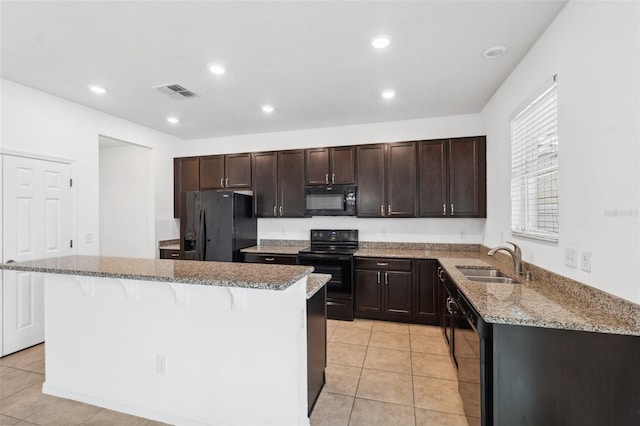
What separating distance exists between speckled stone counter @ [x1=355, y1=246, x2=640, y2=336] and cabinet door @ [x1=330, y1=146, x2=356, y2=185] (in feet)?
7.18

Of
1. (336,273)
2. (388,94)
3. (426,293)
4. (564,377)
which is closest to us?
(564,377)

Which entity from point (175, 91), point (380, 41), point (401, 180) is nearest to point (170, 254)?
point (175, 91)

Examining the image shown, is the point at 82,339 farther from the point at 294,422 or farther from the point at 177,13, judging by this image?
the point at 177,13

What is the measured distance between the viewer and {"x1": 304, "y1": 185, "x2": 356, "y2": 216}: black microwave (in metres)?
4.12

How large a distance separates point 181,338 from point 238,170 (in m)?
3.10

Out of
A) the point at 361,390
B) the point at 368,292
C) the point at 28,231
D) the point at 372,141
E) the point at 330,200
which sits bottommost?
the point at 361,390

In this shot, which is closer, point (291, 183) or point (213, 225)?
point (213, 225)

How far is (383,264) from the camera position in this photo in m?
3.77

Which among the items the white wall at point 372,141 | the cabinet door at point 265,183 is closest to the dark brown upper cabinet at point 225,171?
the cabinet door at point 265,183

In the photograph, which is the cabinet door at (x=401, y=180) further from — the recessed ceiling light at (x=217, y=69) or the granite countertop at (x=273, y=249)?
the recessed ceiling light at (x=217, y=69)

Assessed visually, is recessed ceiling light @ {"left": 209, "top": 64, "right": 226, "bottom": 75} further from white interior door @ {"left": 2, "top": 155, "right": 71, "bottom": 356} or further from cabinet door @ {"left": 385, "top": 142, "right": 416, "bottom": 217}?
cabinet door @ {"left": 385, "top": 142, "right": 416, "bottom": 217}

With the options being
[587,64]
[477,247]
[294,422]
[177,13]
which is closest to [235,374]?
[294,422]

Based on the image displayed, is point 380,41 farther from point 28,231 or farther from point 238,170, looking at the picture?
point 28,231

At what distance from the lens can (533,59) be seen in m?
2.30
